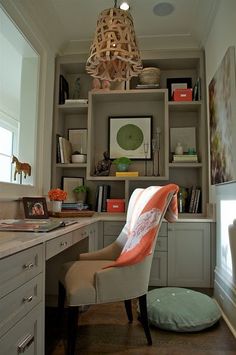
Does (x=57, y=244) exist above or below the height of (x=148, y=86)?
below

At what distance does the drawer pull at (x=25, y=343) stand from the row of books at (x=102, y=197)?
2.18m

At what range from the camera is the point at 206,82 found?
3.24m

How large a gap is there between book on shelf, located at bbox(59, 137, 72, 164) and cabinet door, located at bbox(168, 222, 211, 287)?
139 centimetres

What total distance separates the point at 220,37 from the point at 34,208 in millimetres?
2148

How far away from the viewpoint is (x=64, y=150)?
11.3 ft

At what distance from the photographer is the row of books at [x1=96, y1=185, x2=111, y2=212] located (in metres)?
3.44

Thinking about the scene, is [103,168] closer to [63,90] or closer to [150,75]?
[63,90]

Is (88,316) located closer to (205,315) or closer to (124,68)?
(205,315)

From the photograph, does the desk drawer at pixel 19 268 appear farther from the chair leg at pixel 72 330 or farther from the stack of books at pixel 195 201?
the stack of books at pixel 195 201

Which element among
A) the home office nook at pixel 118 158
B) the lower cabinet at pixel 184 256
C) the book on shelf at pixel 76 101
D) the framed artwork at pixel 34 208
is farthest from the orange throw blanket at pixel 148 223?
the book on shelf at pixel 76 101

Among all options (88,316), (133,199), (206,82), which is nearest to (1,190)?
(133,199)

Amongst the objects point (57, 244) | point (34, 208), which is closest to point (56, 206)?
point (34, 208)

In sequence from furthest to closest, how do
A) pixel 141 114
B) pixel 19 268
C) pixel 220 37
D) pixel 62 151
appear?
1. pixel 141 114
2. pixel 62 151
3. pixel 220 37
4. pixel 19 268

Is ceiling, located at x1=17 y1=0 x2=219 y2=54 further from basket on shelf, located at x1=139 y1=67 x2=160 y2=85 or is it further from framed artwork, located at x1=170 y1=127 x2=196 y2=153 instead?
framed artwork, located at x1=170 y1=127 x2=196 y2=153
